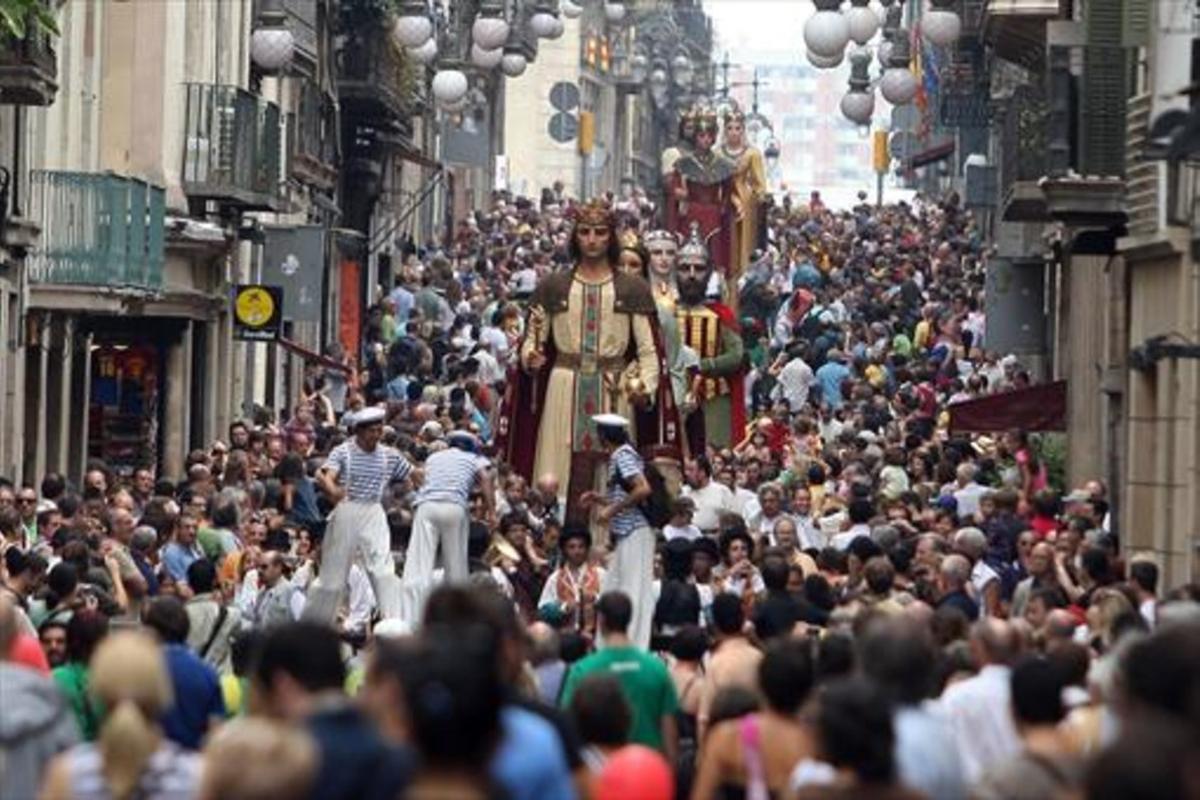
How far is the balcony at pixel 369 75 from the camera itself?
65.3 meters

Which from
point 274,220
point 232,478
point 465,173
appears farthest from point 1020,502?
point 465,173

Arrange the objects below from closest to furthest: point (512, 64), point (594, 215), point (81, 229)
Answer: point (594, 215) → point (81, 229) → point (512, 64)

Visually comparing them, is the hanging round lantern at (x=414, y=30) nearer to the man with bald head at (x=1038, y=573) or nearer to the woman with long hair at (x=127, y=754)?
the man with bald head at (x=1038, y=573)

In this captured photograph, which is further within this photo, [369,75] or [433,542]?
[369,75]

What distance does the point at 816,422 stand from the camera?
47.8 metres

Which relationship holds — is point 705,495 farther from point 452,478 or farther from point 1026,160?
point 1026,160

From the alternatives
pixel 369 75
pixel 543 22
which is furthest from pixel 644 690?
pixel 369 75

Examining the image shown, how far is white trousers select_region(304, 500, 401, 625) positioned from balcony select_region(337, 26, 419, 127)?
37746 mm

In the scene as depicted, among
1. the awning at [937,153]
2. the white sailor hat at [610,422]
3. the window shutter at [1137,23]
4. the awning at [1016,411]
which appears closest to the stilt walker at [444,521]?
the white sailor hat at [610,422]

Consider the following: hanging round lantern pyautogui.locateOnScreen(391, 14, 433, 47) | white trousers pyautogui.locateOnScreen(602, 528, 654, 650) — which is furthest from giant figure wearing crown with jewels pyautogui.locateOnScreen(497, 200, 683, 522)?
hanging round lantern pyautogui.locateOnScreen(391, 14, 433, 47)

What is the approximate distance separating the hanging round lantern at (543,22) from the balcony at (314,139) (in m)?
4.30

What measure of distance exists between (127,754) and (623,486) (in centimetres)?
1406

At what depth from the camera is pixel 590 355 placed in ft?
101

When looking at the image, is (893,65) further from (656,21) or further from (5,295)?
(656,21)
